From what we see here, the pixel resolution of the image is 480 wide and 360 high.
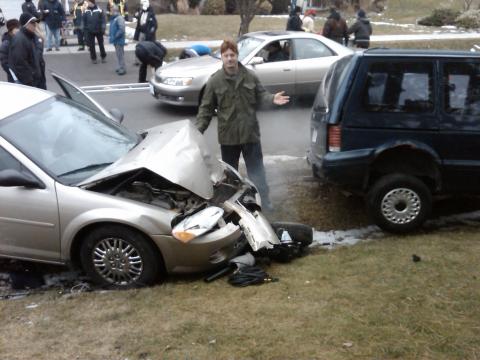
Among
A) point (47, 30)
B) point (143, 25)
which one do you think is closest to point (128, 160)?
point (143, 25)

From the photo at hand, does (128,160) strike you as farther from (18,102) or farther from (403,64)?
(403,64)

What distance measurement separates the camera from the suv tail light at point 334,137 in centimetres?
577

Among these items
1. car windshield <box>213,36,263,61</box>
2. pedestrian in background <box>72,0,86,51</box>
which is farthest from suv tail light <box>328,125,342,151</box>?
pedestrian in background <box>72,0,86,51</box>

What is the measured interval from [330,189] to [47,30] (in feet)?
50.5

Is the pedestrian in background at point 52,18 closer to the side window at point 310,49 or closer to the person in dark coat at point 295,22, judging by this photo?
the person in dark coat at point 295,22

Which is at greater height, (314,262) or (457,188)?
(457,188)

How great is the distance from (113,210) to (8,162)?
976mm

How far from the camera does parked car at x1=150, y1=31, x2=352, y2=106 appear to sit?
37.1 ft

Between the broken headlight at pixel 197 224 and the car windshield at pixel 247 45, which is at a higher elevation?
the car windshield at pixel 247 45

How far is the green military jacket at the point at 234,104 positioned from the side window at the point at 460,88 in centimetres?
169

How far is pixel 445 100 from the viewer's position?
5.73 meters

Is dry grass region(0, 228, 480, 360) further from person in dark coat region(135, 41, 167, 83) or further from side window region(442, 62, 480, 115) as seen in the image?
person in dark coat region(135, 41, 167, 83)

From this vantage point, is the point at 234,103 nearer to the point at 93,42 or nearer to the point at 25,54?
the point at 25,54

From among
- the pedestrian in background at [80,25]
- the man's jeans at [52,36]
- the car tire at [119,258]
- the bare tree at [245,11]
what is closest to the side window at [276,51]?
the bare tree at [245,11]
